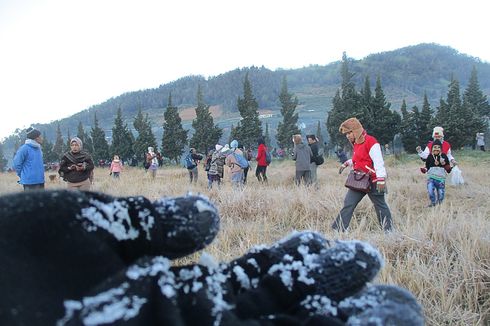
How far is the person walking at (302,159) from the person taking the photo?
9.03 meters

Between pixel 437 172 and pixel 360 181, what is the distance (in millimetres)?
3048

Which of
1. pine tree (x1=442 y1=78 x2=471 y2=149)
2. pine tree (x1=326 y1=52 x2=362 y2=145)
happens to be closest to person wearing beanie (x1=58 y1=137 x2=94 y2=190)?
pine tree (x1=442 y1=78 x2=471 y2=149)

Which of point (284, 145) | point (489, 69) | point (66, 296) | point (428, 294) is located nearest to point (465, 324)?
point (428, 294)

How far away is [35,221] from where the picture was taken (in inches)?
24.8

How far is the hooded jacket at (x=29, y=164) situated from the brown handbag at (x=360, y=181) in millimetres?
4571

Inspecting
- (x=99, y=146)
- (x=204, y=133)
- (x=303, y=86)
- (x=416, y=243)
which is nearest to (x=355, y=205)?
(x=416, y=243)

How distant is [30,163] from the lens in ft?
19.6

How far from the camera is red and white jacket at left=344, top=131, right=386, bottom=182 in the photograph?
464 cm

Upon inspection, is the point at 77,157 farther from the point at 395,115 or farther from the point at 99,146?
the point at 99,146

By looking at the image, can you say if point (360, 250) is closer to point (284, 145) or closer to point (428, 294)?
point (428, 294)

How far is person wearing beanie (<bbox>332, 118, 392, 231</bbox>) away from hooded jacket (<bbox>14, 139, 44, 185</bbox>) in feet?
14.6

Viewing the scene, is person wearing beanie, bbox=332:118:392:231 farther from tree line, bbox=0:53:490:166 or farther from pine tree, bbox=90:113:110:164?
pine tree, bbox=90:113:110:164

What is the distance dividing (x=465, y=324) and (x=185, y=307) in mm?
2080

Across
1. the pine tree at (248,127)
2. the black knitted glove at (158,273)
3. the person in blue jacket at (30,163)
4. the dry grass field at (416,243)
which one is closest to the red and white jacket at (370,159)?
the dry grass field at (416,243)
